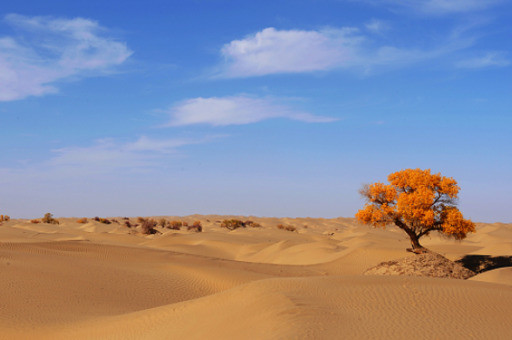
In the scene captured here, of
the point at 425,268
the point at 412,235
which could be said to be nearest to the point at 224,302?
the point at 425,268

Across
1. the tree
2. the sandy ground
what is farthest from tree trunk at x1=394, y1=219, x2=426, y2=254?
the sandy ground

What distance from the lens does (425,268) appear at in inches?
675

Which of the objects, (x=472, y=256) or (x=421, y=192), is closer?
(x=421, y=192)

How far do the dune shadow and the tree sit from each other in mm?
1868

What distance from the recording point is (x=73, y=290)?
14.2 meters

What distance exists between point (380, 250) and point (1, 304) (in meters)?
18.9

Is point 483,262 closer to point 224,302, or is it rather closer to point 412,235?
point 412,235

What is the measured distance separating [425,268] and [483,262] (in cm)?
533

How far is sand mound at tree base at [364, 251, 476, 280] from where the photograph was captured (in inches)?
669

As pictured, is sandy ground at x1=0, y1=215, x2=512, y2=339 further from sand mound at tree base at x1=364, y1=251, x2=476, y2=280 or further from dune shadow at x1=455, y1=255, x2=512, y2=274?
sand mound at tree base at x1=364, y1=251, x2=476, y2=280

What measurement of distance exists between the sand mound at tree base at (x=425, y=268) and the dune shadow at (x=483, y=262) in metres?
2.56

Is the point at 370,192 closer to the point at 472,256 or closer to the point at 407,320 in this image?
the point at 472,256

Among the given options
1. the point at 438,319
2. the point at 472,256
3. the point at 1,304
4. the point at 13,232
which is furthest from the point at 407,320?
the point at 13,232

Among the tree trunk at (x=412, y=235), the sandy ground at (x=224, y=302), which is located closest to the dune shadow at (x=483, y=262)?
the sandy ground at (x=224, y=302)
